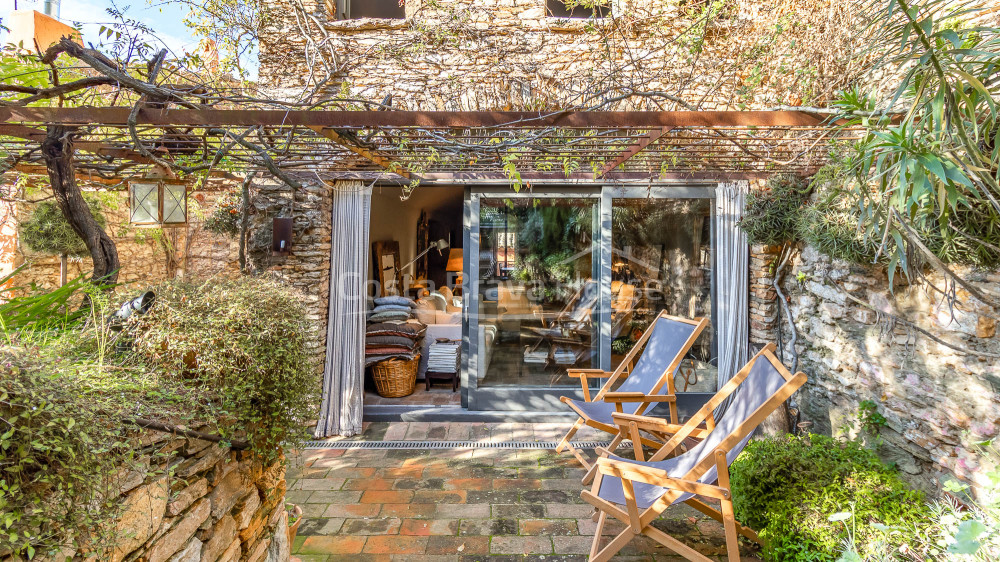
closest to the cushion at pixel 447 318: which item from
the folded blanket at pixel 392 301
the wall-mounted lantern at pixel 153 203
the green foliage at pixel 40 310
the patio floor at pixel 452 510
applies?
the folded blanket at pixel 392 301

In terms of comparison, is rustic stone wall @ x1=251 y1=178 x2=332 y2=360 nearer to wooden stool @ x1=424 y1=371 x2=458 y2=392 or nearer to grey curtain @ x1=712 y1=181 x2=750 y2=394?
wooden stool @ x1=424 y1=371 x2=458 y2=392

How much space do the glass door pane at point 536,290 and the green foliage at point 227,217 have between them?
2184mm

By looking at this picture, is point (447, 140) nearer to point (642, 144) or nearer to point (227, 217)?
point (642, 144)

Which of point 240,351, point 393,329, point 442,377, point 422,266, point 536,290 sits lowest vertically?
point 442,377

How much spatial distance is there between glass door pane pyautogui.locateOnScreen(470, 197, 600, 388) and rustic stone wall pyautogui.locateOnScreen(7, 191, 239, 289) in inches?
104

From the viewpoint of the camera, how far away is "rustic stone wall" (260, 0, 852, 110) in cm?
420

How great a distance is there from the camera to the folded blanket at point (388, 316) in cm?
545

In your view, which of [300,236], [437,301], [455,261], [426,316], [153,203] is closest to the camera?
[153,203]

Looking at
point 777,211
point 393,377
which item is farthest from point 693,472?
point 393,377

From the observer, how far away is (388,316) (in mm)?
5492

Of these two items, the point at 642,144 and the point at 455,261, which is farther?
the point at 455,261

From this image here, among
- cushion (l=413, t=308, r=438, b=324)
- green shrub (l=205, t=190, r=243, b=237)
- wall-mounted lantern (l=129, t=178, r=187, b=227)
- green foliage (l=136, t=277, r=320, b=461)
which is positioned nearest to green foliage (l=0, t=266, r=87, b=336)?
green foliage (l=136, t=277, r=320, b=461)

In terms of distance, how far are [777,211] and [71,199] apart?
176 inches

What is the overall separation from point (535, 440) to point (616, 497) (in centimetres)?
203
